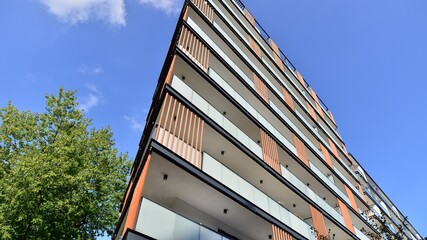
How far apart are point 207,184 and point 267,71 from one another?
1710 centimetres

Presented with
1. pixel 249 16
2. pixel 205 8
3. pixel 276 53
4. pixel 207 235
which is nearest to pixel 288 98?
pixel 276 53

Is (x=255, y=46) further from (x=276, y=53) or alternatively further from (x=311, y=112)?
(x=311, y=112)

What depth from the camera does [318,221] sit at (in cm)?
1698

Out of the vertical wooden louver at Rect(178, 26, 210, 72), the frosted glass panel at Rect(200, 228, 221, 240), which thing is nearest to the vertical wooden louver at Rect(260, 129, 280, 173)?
the vertical wooden louver at Rect(178, 26, 210, 72)

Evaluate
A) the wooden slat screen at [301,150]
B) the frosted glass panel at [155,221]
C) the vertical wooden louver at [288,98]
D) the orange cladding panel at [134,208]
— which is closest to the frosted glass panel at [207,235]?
the frosted glass panel at [155,221]

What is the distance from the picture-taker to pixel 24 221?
13578 millimetres

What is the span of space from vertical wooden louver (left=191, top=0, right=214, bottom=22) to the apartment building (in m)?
0.11

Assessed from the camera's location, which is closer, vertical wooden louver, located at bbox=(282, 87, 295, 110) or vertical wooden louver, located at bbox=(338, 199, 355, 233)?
vertical wooden louver, located at bbox=(338, 199, 355, 233)


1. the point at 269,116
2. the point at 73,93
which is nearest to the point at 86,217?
the point at 73,93

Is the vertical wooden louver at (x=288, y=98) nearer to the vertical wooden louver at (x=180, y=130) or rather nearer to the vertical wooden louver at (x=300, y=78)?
the vertical wooden louver at (x=300, y=78)

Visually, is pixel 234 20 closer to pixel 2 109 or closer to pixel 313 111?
pixel 313 111

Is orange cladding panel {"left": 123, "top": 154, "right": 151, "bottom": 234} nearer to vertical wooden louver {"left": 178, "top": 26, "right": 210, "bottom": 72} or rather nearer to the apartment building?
the apartment building

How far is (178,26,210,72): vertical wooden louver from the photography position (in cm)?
1598

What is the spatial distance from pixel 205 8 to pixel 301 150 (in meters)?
13.3
